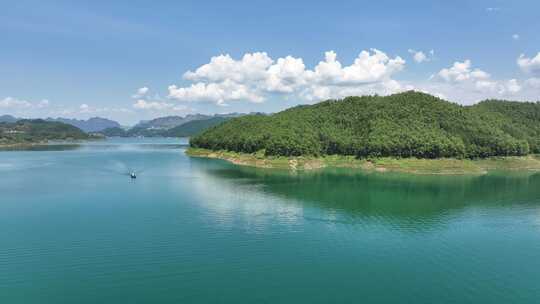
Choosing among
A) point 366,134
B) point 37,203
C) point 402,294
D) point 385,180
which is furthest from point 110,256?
point 366,134

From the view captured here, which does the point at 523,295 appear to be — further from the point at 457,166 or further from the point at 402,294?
the point at 457,166

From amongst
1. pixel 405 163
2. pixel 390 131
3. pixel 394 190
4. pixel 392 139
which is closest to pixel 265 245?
pixel 394 190

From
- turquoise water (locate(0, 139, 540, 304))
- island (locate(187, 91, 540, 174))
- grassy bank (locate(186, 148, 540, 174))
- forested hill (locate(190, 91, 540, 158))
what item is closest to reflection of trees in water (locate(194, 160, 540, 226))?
turquoise water (locate(0, 139, 540, 304))

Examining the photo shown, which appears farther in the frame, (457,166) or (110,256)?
(457,166)

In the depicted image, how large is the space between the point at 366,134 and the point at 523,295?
118 metres

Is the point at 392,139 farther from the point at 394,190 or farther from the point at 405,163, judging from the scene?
the point at 394,190

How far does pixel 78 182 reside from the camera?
9088cm

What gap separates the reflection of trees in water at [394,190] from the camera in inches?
2589

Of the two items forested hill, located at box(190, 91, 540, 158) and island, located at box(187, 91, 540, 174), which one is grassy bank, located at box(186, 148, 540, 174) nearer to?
island, located at box(187, 91, 540, 174)

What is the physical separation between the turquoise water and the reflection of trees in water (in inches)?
26.8

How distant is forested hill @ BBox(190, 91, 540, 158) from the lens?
13088cm

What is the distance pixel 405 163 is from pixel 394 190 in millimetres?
41011

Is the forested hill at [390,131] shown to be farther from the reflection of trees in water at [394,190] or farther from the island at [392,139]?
the reflection of trees in water at [394,190]

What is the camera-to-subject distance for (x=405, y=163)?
122 m
